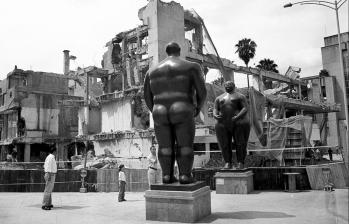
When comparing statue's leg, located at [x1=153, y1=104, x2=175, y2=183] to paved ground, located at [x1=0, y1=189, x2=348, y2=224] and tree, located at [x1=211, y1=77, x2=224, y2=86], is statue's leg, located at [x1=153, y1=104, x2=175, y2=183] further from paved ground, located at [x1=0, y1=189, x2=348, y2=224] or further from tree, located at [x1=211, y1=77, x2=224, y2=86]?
tree, located at [x1=211, y1=77, x2=224, y2=86]

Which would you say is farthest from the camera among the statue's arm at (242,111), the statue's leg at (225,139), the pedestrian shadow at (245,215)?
the statue's leg at (225,139)

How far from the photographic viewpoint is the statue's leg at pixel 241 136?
8656 millimetres

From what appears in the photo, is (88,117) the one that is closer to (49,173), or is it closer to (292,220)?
(49,173)

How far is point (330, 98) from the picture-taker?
48.1 meters

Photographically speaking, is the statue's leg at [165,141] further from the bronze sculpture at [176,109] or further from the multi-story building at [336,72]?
the multi-story building at [336,72]

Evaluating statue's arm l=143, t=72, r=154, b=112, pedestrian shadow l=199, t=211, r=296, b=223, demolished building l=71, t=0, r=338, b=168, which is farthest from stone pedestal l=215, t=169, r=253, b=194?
demolished building l=71, t=0, r=338, b=168

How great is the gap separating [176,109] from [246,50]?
44.9m

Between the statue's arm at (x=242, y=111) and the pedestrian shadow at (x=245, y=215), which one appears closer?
the pedestrian shadow at (x=245, y=215)

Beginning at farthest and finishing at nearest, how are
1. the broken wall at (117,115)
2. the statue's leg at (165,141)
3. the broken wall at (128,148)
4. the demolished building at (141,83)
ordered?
1. the broken wall at (117,115)
2. the demolished building at (141,83)
3. the broken wall at (128,148)
4. the statue's leg at (165,141)

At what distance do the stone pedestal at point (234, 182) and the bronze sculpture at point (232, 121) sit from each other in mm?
275

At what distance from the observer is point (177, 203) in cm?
530

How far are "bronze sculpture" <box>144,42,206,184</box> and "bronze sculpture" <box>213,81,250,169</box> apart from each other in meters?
3.00

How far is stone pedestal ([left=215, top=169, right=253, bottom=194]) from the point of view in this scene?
872cm

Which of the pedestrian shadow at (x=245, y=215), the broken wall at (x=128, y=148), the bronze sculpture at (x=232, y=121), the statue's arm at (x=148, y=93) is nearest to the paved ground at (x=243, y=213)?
the pedestrian shadow at (x=245, y=215)
